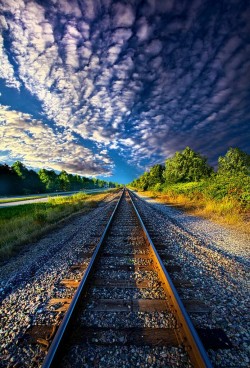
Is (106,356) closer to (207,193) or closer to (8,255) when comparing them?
(8,255)

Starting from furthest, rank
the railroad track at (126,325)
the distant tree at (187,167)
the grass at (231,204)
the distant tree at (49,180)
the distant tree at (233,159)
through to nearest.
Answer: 1. the distant tree at (49,180)
2. the distant tree at (233,159)
3. the distant tree at (187,167)
4. the grass at (231,204)
5. the railroad track at (126,325)

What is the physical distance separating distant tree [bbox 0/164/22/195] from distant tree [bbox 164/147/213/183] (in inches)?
1802

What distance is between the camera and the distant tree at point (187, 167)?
31.3 metres

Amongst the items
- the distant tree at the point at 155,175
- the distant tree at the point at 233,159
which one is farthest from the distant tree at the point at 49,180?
the distant tree at the point at 233,159

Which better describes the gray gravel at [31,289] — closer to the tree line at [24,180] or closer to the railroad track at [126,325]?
the railroad track at [126,325]

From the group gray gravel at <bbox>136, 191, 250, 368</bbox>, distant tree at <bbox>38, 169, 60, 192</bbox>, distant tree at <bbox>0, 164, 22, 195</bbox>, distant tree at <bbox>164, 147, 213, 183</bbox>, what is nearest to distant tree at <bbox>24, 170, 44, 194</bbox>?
distant tree at <bbox>0, 164, 22, 195</bbox>

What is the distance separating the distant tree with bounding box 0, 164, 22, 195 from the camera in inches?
1946

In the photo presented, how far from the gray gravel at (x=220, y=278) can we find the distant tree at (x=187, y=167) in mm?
25785

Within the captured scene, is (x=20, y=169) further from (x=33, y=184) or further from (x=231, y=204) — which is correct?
(x=231, y=204)

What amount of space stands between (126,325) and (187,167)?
1282 inches

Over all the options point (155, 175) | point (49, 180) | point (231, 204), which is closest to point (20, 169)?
point (49, 180)

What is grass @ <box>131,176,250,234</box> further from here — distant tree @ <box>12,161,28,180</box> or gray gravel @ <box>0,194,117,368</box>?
distant tree @ <box>12,161,28,180</box>

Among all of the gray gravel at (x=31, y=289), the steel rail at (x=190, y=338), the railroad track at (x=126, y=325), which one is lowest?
the gray gravel at (x=31, y=289)

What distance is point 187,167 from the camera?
32.2 metres
